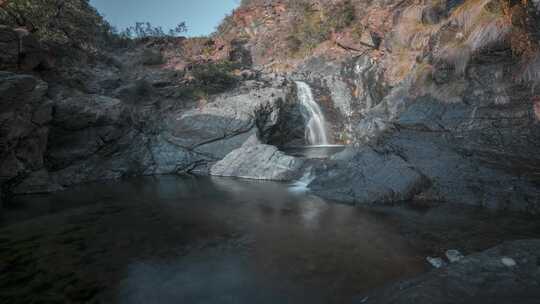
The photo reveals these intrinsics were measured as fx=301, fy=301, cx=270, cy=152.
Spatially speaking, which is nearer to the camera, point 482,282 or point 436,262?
point 482,282

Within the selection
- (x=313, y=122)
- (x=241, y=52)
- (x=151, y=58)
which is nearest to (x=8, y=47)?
(x=151, y=58)

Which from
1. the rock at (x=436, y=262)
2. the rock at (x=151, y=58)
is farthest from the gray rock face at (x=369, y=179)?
the rock at (x=151, y=58)

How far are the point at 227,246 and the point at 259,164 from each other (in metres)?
8.21

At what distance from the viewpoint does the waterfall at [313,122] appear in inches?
882

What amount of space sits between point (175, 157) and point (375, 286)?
15249mm

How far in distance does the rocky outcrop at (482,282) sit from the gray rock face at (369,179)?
16.6ft

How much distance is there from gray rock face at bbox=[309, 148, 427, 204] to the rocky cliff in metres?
0.05

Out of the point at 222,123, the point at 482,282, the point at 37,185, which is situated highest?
the point at 222,123

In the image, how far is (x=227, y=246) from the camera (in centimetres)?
689

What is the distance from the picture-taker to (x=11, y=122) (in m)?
12.1

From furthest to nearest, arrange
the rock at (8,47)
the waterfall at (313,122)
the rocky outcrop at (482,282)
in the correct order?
the waterfall at (313,122), the rock at (8,47), the rocky outcrop at (482,282)

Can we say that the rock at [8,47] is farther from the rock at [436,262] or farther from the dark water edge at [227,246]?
the rock at [436,262]

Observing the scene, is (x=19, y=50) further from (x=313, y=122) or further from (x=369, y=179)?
(x=313, y=122)

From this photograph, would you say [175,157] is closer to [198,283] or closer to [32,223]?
[32,223]
